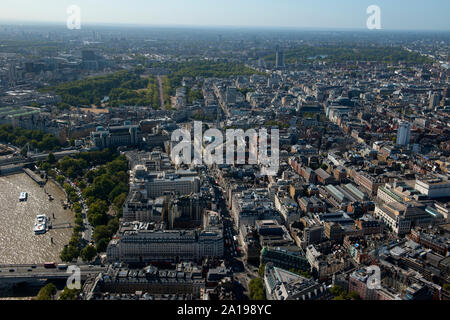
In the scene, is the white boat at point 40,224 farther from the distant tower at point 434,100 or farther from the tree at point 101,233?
the distant tower at point 434,100

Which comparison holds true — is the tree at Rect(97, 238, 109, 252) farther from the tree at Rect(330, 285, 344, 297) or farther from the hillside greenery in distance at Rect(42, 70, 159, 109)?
the hillside greenery in distance at Rect(42, 70, 159, 109)

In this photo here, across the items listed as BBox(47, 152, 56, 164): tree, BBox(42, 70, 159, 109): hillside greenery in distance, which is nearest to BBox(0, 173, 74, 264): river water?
BBox(47, 152, 56, 164): tree

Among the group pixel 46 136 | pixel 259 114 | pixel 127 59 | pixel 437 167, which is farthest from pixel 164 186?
pixel 127 59

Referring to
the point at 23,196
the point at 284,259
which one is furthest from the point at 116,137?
the point at 284,259

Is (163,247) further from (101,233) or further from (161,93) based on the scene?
(161,93)

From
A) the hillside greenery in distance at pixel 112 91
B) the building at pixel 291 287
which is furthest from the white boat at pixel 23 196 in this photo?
the hillside greenery in distance at pixel 112 91

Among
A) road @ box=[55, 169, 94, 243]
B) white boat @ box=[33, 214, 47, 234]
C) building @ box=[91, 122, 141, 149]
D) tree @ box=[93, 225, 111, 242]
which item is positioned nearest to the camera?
tree @ box=[93, 225, 111, 242]
